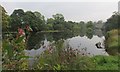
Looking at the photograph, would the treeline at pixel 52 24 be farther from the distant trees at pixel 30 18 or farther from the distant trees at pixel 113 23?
the distant trees at pixel 113 23

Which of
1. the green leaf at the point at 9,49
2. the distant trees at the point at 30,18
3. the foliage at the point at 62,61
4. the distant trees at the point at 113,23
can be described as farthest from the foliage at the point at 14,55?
the distant trees at the point at 30,18

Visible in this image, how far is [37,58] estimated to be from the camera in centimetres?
639

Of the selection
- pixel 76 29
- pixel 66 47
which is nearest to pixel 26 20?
pixel 76 29

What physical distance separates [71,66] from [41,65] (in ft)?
2.49

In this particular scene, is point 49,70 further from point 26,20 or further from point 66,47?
point 26,20

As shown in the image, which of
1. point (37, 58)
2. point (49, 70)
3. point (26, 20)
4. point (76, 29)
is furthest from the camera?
point (76, 29)

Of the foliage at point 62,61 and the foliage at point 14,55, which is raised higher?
the foliage at point 14,55

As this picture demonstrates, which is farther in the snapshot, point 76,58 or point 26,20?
point 26,20

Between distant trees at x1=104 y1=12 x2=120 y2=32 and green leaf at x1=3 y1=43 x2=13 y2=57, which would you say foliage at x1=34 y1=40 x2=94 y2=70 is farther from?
distant trees at x1=104 y1=12 x2=120 y2=32

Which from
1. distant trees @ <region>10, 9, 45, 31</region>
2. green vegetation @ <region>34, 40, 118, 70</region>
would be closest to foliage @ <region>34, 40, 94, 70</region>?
green vegetation @ <region>34, 40, 118, 70</region>

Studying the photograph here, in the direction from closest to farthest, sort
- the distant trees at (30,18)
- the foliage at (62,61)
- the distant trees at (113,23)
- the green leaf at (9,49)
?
the green leaf at (9,49), the foliage at (62,61), the distant trees at (113,23), the distant trees at (30,18)

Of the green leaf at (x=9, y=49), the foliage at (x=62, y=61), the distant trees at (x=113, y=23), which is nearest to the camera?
the green leaf at (x=9, y=49)

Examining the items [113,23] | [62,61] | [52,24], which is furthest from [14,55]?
[52,24]

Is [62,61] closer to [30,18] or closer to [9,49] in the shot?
[9,49]
